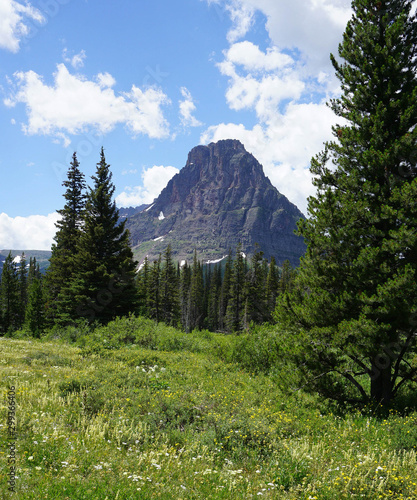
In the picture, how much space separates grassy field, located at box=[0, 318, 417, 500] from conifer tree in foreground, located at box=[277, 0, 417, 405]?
1.56m

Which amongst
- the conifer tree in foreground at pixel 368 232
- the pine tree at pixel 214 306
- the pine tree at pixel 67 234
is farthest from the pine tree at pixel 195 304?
the conifer tree in foreground at pixel 368 232

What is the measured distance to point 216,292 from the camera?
99.6 meters

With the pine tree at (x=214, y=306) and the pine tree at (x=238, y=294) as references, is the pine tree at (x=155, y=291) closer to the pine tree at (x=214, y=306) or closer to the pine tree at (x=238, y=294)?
the pine tree at (x=238, y=294)

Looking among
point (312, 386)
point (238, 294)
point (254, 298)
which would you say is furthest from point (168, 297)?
point (312, 386)

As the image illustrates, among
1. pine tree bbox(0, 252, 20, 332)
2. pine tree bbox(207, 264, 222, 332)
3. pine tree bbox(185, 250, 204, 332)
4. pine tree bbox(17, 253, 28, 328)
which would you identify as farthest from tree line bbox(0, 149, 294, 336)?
pine tree bbox(207, 264, 222, 332)

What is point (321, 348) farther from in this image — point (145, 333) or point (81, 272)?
point (81, 272)

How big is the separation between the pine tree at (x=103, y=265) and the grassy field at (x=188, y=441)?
13172 mm

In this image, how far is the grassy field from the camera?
4.60 meters

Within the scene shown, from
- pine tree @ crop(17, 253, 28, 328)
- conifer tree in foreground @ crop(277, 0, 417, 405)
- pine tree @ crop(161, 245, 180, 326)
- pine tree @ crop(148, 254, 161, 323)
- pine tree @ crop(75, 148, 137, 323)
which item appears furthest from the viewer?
pine tree @ crop(17, 253, 28, 328)

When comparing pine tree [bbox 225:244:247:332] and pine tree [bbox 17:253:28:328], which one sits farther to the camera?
pine tree [bbox 17:253:28:328]

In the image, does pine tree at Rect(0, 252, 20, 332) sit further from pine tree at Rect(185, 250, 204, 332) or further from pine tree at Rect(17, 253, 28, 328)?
pine tree at Rect(185, 250, 204, 332)

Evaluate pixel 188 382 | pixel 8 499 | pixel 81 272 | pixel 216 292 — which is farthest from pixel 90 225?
pixel 216 292

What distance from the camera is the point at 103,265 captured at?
2430 cm

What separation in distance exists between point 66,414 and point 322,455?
5563 mm
